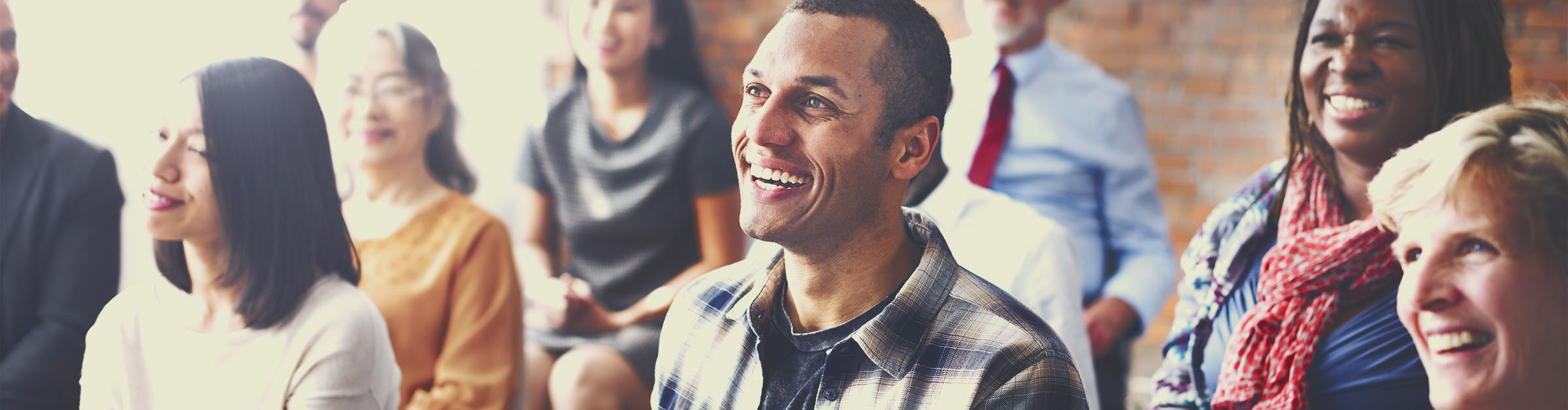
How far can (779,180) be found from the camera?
1146 millimetres

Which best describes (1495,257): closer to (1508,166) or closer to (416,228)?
(1508,166)

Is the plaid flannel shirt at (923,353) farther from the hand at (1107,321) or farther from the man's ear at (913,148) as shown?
the hand at (1107,321)

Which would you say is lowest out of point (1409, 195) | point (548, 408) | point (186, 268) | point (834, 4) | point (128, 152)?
point (548, 408)

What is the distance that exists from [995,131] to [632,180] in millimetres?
727

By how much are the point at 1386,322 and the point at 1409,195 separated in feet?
0.69

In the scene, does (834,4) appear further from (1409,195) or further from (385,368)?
(385,368)

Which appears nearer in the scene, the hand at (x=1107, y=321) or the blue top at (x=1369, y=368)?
the blue top at (x=1369, y=368)

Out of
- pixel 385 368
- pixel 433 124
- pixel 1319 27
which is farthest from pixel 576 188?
pixel 1319 27

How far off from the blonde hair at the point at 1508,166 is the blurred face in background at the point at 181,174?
51.1 inches

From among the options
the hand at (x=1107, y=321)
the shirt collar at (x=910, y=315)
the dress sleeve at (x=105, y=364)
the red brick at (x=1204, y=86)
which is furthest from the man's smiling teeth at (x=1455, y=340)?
the red brick at (x=1204, y=86)

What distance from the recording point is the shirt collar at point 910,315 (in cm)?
115

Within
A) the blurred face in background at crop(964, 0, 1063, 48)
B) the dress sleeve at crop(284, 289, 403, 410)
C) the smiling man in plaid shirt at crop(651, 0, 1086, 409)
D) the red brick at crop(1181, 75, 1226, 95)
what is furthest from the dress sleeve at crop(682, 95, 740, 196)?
the red brick at crop(1181, 75, 1226, 95)

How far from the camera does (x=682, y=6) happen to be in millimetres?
2289

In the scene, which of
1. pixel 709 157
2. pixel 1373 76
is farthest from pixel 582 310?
pixel 1373 76
